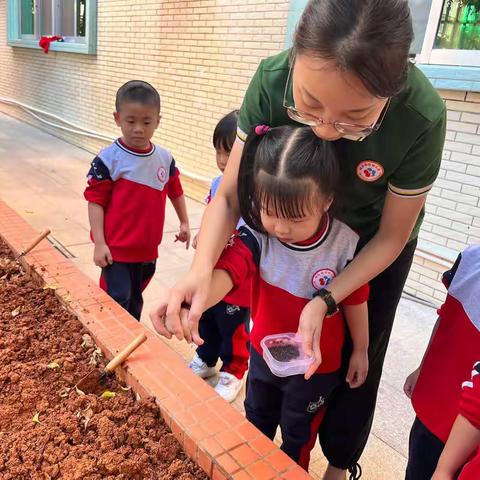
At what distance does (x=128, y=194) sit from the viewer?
2.54 metres

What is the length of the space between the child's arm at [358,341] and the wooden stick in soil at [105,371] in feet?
2.28

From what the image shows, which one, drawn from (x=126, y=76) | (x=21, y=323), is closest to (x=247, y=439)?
(x=21, y=323)

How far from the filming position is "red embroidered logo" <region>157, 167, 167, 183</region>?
2629 millimetres

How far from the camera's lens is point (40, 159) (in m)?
7.69

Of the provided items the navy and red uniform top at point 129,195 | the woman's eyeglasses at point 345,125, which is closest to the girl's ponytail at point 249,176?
the woman's eyeglasses at point 345,125

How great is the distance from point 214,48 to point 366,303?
179 inches

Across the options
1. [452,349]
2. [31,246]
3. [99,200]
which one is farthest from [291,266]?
[31,246]

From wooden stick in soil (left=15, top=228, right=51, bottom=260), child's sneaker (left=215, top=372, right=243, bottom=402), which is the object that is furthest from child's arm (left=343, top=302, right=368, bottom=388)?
wooden stick in soil (left=15, top=228, right=51, bottom=260)

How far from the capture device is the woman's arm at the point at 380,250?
137cm

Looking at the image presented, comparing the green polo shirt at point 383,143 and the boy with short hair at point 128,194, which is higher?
the green polo shirt at point 383,143

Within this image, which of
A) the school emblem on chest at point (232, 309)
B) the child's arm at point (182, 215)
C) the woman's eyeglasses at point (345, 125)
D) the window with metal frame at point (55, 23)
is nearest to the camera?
the woman's eyeglasses at point (345, 125)

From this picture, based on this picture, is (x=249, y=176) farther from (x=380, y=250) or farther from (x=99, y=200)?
(x=99, y=200)

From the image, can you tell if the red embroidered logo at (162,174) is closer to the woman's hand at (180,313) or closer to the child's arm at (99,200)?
the child's arm at (99,200)

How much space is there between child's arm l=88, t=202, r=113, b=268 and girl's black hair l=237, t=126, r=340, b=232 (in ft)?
4.43
